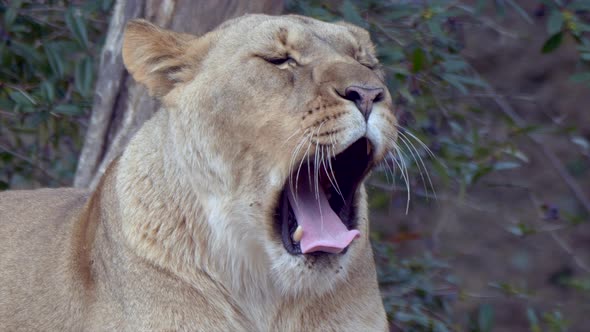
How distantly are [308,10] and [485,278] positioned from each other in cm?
401

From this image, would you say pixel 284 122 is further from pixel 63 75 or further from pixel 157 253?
pixel 63 75

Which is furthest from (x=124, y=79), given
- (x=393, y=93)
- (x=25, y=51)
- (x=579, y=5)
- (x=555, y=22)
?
(x=579, y=5)

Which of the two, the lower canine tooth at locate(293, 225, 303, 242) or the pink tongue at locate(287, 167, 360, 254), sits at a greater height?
the pink tongue at locate(287, 167, 360, 254)

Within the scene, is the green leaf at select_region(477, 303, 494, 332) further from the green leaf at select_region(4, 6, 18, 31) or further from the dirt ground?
the dirt ground

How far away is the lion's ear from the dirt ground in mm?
4477

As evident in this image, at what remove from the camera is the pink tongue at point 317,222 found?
296cm

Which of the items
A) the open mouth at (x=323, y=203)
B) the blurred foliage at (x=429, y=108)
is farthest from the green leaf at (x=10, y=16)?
the open mouth at (x=323, y=203)

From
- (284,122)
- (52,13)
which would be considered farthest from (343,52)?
(52,13)

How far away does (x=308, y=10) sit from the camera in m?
4.52

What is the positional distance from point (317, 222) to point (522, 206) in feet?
17.6

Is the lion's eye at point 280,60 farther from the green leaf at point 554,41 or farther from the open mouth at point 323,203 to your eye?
the green leaf at point 554,41

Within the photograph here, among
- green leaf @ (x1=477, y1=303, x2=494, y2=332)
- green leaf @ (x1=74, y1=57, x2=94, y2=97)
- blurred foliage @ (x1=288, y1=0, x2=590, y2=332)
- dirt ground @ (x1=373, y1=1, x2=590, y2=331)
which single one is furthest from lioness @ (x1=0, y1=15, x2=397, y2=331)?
dirt ground @ (x1=373, y1=1, x2=590, y2=331)

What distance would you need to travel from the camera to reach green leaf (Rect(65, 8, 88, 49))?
4465mm

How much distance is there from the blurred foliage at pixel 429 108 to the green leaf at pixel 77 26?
857mm
